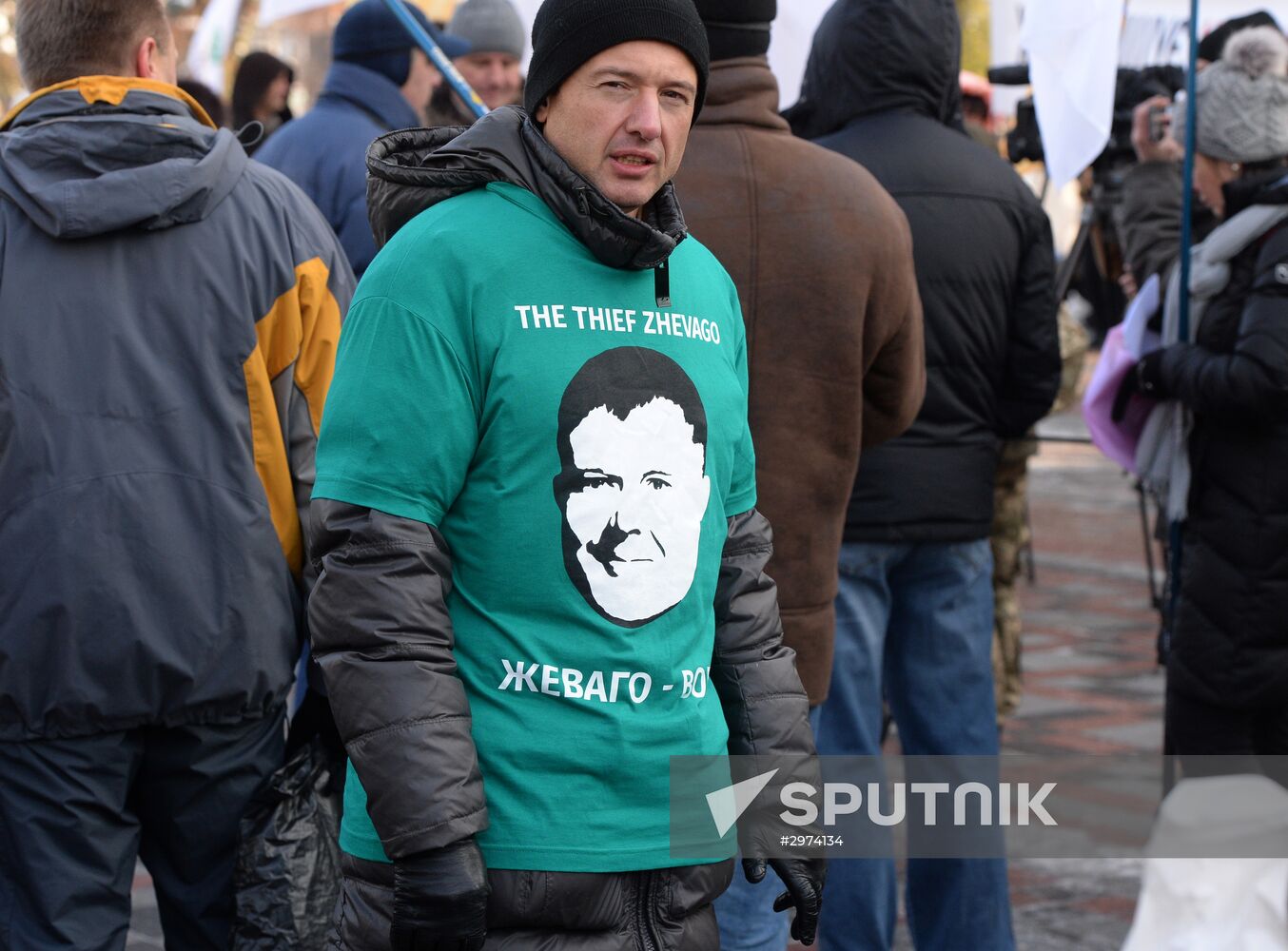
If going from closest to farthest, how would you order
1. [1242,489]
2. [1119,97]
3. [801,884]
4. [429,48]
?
[801,884]
[429,48]
[1242,489]
[1119,97]

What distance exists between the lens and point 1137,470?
476 centimetres

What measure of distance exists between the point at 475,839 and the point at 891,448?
6.63 ft

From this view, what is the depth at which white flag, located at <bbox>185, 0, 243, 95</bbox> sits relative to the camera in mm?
7930

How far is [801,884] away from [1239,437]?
8.18 feet

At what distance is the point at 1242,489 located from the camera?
14.5 feet

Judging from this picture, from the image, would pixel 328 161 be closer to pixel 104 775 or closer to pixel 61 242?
pixel 61 242

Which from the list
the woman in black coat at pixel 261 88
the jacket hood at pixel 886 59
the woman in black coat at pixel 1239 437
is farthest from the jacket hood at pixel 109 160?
the woman in black coat at pixel 261 88

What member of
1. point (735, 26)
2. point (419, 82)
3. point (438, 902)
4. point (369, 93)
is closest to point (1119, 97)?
point (419, 82)

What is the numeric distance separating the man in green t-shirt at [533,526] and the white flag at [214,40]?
5.99 meters

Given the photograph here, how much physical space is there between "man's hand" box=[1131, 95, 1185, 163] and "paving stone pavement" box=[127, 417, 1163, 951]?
2156 mm

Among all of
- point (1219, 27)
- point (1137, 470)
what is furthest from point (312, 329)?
point (1219, 27)

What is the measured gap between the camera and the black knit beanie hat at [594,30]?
227 cm

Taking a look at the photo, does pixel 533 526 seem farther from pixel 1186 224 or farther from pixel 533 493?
pixel 1186 224

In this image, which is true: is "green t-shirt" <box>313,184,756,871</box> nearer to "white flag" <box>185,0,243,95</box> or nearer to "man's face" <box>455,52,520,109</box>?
"man's face" <box>455,52,520,109</box>
